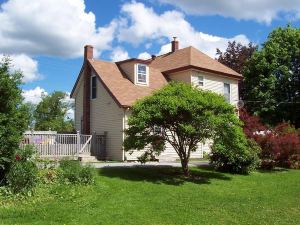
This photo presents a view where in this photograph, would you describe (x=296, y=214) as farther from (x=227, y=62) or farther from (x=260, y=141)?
(x=227, y=62)

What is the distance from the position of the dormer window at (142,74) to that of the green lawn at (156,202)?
12.5m

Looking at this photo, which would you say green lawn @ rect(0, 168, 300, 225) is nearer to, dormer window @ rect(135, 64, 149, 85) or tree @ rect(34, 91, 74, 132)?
dormer window @ rect(135, 64, 149, 85)

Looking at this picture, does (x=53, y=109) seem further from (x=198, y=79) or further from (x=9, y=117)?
(x=9, y=117)

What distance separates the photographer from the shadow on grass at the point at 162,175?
668 inches

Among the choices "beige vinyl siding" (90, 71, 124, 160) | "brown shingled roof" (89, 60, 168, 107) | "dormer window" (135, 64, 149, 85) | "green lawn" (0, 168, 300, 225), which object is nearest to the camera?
"green lawn" (0, 168, 300, 225)

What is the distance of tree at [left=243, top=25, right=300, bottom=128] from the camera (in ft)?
143

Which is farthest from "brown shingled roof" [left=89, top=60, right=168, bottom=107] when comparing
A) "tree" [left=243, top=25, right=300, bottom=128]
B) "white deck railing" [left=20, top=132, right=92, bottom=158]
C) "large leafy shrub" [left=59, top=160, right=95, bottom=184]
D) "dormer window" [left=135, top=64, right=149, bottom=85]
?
"tree" [left=243, top=25, right=300, bottom=128]

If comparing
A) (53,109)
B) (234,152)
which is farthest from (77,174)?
(53,109)

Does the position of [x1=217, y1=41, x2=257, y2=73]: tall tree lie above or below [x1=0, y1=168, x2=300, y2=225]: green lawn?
above

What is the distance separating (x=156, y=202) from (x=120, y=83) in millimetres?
16868

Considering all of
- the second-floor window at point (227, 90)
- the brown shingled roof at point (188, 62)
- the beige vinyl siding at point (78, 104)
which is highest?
the brown shingled roof at point (188, 62)

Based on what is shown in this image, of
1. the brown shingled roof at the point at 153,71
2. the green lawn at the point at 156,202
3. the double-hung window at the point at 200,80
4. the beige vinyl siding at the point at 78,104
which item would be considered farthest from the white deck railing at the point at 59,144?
the double-hung window at the point at 200,80

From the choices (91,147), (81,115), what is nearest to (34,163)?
(91,147)

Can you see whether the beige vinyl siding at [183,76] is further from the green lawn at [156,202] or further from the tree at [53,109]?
the tree at [53,109]
